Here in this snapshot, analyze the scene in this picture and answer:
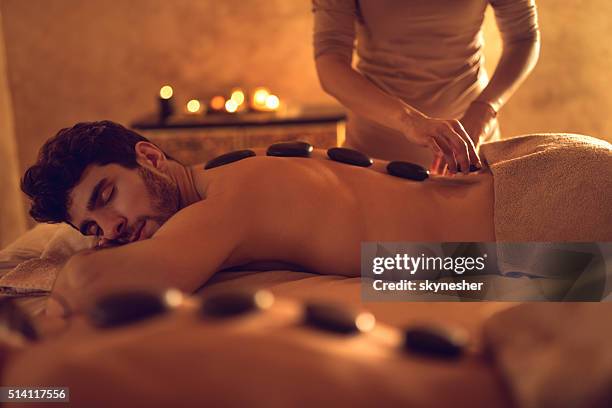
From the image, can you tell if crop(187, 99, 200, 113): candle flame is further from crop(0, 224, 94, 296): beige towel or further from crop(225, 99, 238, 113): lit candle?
crop(0, 224, 94, 296): beige towel

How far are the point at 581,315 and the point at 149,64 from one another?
3.11 meters

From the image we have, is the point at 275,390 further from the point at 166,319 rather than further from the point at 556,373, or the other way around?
the point at 556,373

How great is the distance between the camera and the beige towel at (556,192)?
1.04 m

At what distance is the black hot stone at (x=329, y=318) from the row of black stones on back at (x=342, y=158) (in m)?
0.70

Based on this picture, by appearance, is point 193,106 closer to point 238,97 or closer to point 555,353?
point 238,97

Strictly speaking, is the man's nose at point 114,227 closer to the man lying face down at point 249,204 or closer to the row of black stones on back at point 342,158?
the man lying face down at point 249,204

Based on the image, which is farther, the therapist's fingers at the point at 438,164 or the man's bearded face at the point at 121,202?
the therapist's fingers at the point at 438,164

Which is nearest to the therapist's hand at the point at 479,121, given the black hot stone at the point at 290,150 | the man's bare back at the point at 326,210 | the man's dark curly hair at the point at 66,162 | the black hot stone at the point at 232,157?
the man's bare back at the point at 326,210

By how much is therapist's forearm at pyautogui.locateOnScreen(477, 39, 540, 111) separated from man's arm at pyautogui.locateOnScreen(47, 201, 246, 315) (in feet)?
2.76

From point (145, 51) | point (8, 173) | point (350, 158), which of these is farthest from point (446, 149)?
point (8, 173)

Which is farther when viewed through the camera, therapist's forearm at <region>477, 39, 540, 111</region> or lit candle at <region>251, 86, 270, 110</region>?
lit candle at <region>251, 86, 270, 110</region>

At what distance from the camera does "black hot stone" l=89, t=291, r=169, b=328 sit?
0.52 metres

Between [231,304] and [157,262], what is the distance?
0.43 metres

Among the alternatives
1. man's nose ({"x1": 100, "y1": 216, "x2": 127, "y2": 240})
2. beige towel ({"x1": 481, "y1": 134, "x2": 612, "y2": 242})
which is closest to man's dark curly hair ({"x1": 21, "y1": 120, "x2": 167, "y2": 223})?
man's nose ({"x1": 100, "y1": 216, "x2": 127, "y2": 240})
